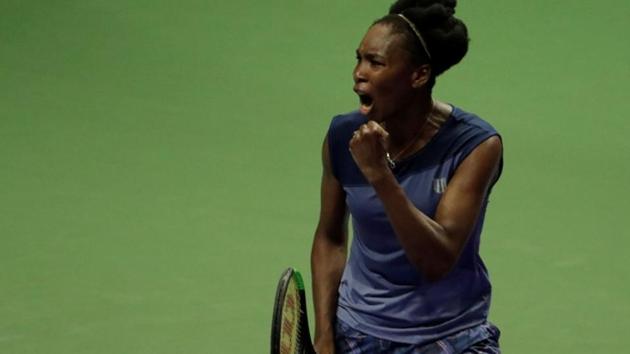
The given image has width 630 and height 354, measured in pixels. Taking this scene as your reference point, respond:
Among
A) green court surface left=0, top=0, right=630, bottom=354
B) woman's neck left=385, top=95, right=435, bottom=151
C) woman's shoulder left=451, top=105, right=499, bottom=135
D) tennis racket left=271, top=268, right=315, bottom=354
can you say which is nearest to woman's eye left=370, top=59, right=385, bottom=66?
woman's neck left=385, top=95, right=435, bottom=151

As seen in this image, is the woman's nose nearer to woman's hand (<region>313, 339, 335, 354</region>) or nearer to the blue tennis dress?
the blue tennis dress

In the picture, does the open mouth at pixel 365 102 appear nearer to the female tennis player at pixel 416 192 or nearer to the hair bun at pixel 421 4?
the female tennis player at pixel 416 192

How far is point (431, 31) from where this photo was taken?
3.79 metres

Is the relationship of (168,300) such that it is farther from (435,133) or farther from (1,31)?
(1,31)

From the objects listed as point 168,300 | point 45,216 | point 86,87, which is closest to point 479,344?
point 168,300

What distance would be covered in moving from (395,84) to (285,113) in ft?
14.3

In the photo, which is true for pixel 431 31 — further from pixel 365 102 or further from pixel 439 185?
pixel 439 185

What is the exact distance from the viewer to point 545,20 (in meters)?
9.13

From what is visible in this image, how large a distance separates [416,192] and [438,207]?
0.08m

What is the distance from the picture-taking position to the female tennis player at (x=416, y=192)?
3752 mm

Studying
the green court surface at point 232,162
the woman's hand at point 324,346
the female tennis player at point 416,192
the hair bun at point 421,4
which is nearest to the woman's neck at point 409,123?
the female tennis player at point 416,192

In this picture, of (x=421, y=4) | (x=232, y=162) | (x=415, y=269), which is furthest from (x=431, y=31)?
(x=232, y=162)

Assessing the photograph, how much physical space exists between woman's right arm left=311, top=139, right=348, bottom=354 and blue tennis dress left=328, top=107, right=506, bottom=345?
12 centimetres

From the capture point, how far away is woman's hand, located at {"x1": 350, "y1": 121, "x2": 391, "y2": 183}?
11.7ft
